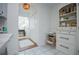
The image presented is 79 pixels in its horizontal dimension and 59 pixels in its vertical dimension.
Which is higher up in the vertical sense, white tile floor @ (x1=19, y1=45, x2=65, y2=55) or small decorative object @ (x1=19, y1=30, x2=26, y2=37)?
small decorative object @ (x1=19, y1=30, x2=26, y2=37)

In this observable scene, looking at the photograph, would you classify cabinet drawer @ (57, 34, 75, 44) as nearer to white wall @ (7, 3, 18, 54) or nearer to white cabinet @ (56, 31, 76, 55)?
white cabinet @ (56, 31, 76, 55)

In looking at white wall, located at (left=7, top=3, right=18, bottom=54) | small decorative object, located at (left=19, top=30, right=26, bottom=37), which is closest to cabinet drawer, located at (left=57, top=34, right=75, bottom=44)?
small decorative object, located at (left=19, top=30, right=26, bottom=37)

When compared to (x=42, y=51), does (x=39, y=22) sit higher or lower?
higher

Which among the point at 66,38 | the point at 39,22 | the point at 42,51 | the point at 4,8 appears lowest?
the point at 42,51

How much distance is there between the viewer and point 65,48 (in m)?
1.56

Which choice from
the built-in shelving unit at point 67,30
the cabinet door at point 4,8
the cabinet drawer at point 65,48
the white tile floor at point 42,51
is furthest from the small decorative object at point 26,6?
the cabinet drawer at point 65,48

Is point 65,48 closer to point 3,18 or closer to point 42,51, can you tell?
point 42,51

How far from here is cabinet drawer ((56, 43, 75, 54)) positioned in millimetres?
1499

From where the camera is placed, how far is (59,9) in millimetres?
1536

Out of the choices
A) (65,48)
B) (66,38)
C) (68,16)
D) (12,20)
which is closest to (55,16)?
(68,16)

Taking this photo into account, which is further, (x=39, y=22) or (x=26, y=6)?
(x=39, y=22)

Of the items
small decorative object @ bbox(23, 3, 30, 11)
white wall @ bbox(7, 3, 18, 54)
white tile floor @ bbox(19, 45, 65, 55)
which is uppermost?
small decorative object @ bbox(23, 3, 30, 11)

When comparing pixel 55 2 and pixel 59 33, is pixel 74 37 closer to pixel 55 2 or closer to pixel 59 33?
pixel 59 33

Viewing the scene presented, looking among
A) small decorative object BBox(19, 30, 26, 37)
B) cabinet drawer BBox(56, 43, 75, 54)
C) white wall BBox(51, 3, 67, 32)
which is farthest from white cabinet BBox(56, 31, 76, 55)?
small decorative object BBox(19, 30, 26, 37)
